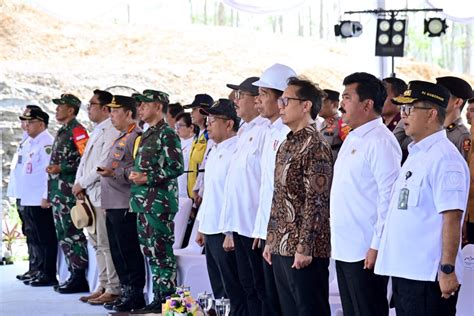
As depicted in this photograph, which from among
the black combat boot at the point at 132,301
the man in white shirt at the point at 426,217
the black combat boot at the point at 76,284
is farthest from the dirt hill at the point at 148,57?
the man in white shirt at the point at 426,217

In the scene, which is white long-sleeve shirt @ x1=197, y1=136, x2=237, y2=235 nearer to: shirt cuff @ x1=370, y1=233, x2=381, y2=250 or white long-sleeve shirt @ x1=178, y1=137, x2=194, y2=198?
shirt cuff @ x1=370, y1=233, x2=381, y2=250

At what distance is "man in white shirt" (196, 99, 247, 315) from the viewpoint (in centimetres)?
574

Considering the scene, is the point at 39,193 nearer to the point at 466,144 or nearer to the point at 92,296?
the point at 92,296

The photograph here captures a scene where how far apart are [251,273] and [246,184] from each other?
19.5 inches

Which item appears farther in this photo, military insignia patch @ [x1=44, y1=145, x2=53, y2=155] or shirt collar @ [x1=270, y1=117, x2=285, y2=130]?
military insignia patch @ [x1=44, y1=145, x2=53, y2=155]

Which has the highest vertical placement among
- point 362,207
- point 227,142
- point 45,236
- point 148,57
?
point 148,57

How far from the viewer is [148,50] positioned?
23.0 meters

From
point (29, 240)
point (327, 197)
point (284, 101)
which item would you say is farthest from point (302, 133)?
point (29, 240)

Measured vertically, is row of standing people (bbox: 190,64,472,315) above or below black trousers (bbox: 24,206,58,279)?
above

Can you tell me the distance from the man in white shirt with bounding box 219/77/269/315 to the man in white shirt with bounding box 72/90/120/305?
1756 millimetres

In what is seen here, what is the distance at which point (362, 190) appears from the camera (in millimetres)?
4312

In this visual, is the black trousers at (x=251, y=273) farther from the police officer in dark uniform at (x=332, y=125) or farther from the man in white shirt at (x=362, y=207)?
the man in white shirt at (x=362, y=207)

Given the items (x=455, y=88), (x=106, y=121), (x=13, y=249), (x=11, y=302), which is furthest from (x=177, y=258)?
(x=13, y=249)

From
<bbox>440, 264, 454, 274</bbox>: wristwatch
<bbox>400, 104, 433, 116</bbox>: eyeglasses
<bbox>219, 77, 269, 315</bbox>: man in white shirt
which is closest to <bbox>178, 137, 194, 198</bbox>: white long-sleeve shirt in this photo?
<bbox>219, 77, 269, 315</bbox>: man in white shirt
